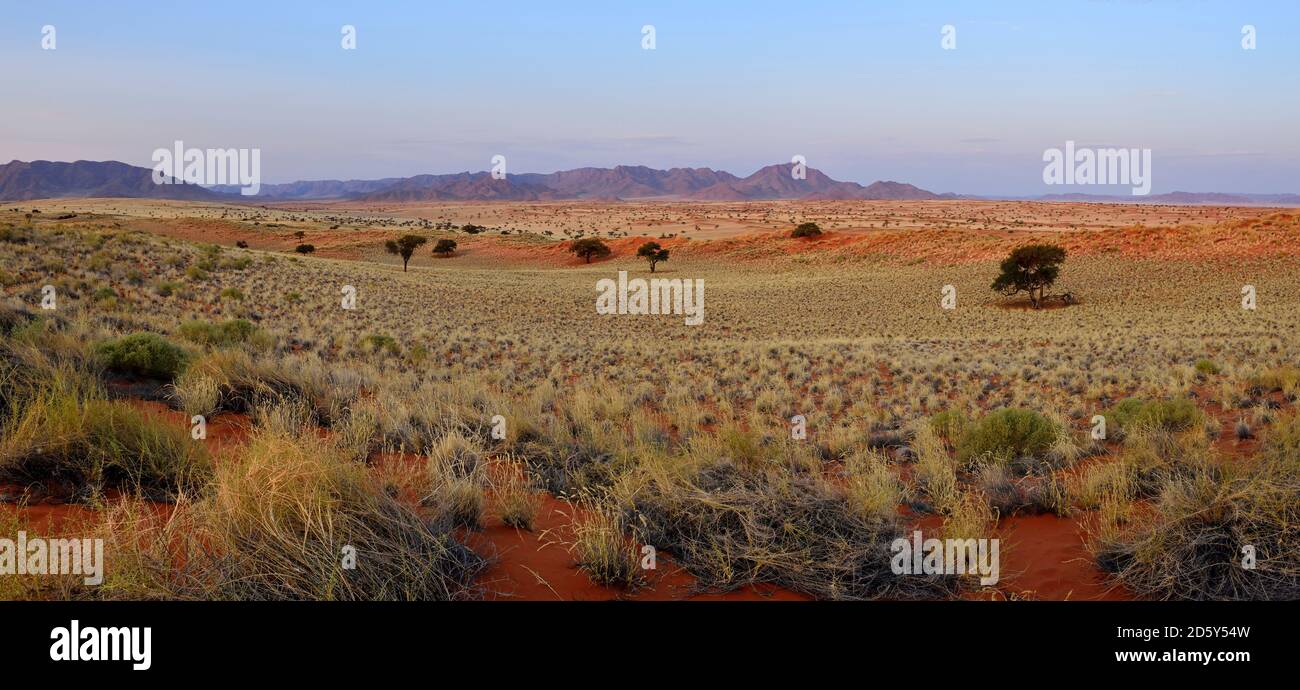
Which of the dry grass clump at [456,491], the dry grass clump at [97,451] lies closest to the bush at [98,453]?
the dry grass clump at [97,451]

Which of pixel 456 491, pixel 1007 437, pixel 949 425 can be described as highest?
pixel 456 491

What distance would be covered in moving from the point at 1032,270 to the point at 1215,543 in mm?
34133

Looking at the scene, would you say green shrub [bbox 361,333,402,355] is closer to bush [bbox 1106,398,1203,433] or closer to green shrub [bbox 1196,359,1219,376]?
bush [bbox 1106,398,1203,433]

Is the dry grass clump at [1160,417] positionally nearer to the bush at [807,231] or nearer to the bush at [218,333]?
the bush at [218,333]

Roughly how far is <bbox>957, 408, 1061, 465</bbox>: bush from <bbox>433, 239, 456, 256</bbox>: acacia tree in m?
61.1

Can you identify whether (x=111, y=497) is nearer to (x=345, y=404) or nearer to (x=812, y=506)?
(x=345, y=404)

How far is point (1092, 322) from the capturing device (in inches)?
1080

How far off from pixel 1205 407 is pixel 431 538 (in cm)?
1158

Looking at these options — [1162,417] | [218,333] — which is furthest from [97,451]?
[1162,417]

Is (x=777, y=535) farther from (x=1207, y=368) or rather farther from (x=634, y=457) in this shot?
(x=1207, y=368)

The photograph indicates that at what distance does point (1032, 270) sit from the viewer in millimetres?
34062

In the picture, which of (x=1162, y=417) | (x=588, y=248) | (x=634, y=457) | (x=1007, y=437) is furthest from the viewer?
(x=588, y=248)
